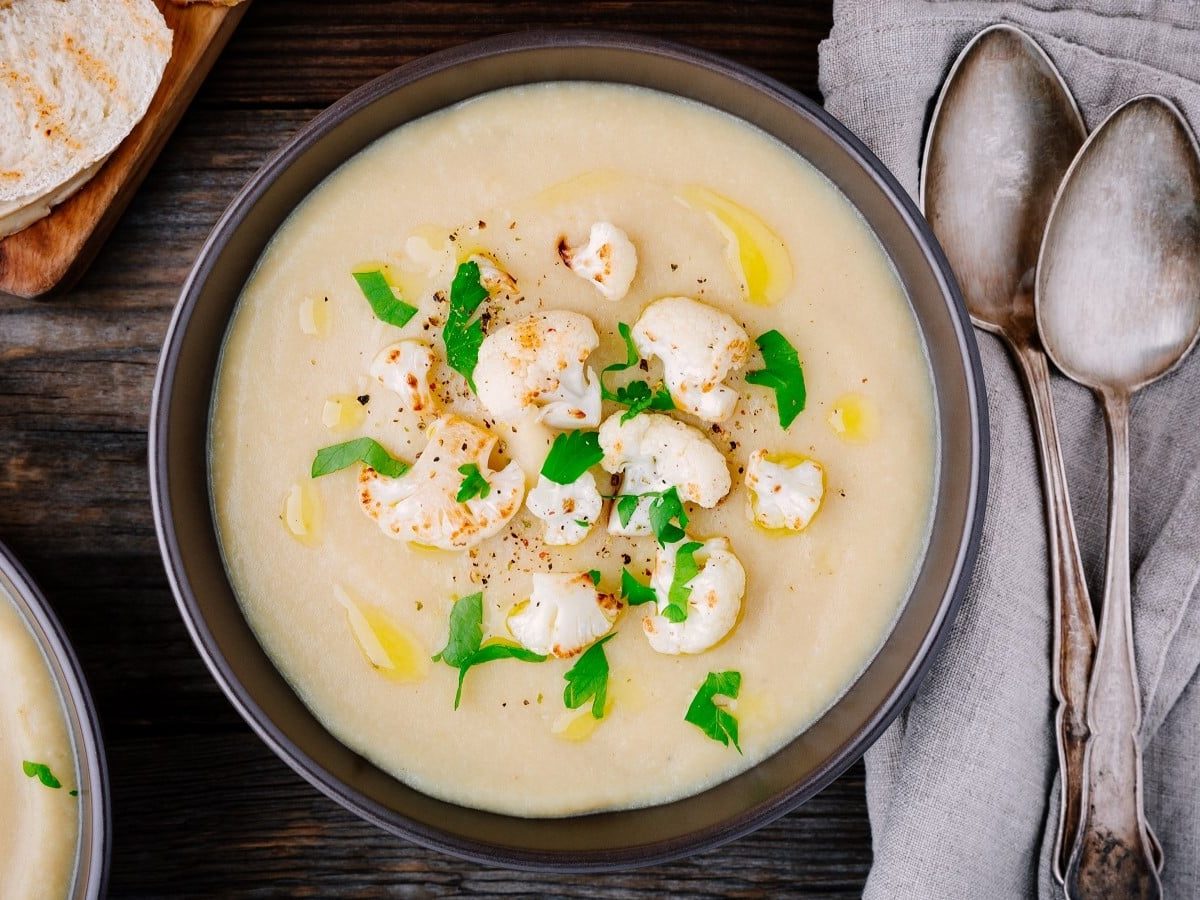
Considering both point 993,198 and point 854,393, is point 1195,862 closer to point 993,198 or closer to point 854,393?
point 854,393

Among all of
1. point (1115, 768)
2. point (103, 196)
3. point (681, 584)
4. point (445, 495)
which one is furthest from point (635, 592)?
point (103, 196)

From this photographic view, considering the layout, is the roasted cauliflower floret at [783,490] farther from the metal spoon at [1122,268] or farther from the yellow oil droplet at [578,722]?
the metal spoon at [1122,268]

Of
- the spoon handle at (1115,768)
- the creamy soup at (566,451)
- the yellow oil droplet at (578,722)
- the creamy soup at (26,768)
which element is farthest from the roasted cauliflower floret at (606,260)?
the creamy soup at (26,768)

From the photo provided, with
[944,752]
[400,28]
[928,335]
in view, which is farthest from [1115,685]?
[400,28]

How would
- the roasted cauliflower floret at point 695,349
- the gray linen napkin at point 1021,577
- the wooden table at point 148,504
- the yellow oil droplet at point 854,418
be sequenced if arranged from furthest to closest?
1. the wooden table at point 148,504
2. the gray linen napkin at point 1021,577
3. the yellow oil droplet at point 854,418
4. the roasted cauliflower floret at point 695,349

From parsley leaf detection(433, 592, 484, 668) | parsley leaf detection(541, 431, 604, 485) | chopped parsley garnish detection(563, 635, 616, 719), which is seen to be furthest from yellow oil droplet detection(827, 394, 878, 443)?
parsley leaf detection(433, 592, 484, 668)

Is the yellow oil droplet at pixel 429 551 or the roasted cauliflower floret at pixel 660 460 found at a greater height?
the roasted cauliflower floret at pixel 660 460
